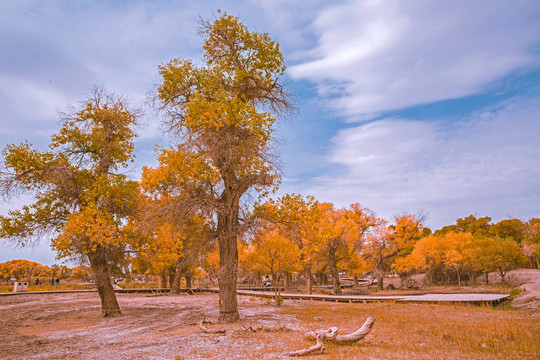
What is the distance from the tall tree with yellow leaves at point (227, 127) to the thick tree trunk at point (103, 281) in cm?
647

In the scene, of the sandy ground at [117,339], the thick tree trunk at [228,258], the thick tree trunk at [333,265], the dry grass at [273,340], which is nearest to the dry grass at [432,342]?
the dry grass at [273,340]

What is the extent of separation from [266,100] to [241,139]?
8.97 ft

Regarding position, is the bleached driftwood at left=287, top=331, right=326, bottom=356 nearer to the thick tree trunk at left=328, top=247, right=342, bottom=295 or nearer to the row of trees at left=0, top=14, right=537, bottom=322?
the row of trees at left=0, top=14, right=537, bottom=322

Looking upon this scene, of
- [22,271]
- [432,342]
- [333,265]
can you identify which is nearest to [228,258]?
[432,342]

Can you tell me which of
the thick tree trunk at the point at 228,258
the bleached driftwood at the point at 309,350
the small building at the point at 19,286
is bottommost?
the small building at the point at 19,286

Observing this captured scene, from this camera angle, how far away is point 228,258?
43.8ft

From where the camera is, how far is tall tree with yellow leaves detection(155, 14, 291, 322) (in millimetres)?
12602

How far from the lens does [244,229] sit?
13664 mm

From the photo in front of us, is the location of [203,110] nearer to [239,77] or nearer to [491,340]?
[239,77]

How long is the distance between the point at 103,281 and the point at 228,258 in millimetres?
7239

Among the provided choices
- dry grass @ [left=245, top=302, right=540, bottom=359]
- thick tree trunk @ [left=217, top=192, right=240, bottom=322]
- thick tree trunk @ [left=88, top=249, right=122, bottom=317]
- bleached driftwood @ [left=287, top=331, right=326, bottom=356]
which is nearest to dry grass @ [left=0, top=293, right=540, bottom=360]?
dry grass @ [left=245, top=302, right=540, bottom=359]

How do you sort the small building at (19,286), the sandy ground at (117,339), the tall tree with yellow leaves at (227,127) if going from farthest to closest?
the small building at (19,286), the tall tree with yellow leaves at (227,127), the sandy ground at (117,339)

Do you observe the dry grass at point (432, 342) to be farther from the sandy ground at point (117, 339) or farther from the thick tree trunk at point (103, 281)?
the thick tree trunk at point (103, 281)

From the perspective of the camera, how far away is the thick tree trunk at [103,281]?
52.1ft
